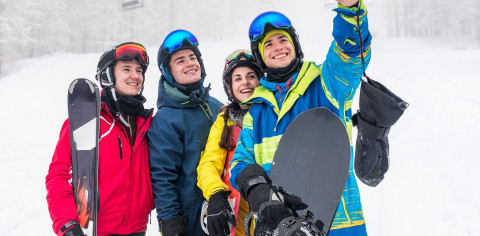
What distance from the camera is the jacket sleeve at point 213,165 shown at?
228 centimetres

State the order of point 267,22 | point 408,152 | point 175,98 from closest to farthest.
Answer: point 267,22, point 175,98, point 408,152

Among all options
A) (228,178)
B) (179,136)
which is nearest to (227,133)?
(228,178)

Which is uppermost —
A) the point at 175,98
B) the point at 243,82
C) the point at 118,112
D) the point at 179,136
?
the point at 243,82

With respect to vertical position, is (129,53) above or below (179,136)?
above

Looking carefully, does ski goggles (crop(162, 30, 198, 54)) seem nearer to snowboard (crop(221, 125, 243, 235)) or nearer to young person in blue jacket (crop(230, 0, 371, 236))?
young person in blue jacket (crop(230, 0, 371, 236))

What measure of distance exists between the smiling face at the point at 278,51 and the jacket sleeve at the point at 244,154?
448 millimetres

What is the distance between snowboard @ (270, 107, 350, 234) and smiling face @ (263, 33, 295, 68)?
0.50m

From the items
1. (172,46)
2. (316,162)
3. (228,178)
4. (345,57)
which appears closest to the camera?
(345,57)

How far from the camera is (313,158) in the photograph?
1814 mm

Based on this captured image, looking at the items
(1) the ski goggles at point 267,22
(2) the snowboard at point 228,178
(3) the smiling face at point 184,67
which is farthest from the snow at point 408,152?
(1) the ski goggles at point 267,22

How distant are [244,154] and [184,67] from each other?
137cm

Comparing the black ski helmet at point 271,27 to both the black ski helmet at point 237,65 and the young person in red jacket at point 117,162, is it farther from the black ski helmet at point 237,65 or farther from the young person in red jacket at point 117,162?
the young person in red jacket at point 117,162

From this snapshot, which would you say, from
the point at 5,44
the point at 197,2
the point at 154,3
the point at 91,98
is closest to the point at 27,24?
the point at 5,44

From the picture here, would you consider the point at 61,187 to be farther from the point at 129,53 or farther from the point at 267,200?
the point at 267,200
